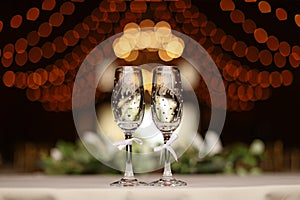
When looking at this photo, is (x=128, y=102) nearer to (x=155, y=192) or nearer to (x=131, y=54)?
(x=155, y=192)

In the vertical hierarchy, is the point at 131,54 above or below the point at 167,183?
above

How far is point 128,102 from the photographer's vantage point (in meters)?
1.18

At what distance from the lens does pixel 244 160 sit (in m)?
1.66

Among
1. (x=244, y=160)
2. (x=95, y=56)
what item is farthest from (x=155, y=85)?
(x=95, y=56)

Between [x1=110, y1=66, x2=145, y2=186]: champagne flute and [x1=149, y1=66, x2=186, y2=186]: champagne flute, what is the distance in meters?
0.03

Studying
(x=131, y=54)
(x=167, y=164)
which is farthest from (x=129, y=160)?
(x=131, y=54)

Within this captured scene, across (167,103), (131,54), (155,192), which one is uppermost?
(131,54)

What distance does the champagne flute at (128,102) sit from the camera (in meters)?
1.17

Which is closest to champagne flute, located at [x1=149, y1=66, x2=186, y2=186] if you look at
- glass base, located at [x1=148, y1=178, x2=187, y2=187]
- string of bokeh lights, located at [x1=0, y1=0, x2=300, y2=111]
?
glass base, located at [x1=148, y1=178, x2=187, y2=187]

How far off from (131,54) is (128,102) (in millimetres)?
4185

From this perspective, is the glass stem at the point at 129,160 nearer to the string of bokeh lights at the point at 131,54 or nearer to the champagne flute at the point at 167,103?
the champagne flute at the point at 167,103

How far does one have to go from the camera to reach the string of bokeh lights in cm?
552

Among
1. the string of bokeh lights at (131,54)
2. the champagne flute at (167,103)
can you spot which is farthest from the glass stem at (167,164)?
the string of bokeh lights at (131,54)

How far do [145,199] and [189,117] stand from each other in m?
1.43
